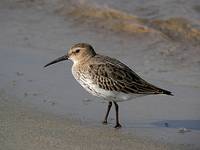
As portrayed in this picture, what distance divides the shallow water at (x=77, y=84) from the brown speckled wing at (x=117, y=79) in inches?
15.4

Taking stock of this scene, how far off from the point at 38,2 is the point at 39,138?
6.20 meters

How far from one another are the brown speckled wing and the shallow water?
0.39m

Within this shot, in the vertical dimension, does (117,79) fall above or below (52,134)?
above

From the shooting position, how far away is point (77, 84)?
9070 mm

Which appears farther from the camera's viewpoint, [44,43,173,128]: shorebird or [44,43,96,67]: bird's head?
[44,43,96,67]: bird's head

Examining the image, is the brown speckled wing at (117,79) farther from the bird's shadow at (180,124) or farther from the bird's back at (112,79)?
the bird's shadow at (180,124)

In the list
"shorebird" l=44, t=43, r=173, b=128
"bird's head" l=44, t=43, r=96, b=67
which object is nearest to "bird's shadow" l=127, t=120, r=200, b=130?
"shorebird" l=44, t=43, r=173, b=128

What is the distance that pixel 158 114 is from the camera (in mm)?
8133

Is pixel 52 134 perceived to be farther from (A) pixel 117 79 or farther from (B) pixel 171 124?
(B) pixel 171 124

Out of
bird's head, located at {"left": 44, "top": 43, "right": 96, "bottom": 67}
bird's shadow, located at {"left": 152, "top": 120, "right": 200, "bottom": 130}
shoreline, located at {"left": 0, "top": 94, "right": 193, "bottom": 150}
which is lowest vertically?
shoreline, located at {"left": 0, "top": 94, "right": 193, "bottom": 150}

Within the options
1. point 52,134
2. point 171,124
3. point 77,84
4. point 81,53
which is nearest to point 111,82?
point 81,53

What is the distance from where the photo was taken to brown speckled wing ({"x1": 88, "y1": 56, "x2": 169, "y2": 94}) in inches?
308

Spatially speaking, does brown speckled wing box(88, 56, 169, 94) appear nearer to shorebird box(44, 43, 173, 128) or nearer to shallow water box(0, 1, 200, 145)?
shorebird box(44, 43, 173, 128)

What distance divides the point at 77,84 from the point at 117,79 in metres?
1.28
